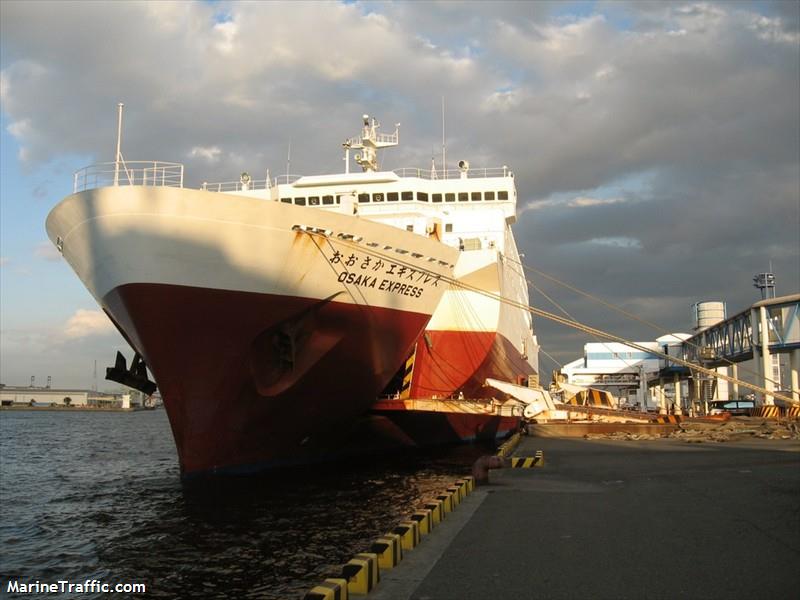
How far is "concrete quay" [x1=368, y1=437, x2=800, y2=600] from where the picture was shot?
5254 millimetres

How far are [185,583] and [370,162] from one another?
19558mm

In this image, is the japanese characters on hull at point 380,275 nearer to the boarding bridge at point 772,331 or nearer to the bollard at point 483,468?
the bollard at point 483,468

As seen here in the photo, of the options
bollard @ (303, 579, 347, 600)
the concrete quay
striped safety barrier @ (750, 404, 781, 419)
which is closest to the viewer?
bollard @ (303, 579, 347, 600)

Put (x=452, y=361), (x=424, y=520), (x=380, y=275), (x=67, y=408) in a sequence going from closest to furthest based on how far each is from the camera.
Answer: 1. (x=424, y=520)
2. (x=380, y=275)
3. (x=452, y=361)
4. (x=67, y=408)

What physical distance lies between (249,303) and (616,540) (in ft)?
26.3

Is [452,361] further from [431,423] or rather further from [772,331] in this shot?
[772,331]

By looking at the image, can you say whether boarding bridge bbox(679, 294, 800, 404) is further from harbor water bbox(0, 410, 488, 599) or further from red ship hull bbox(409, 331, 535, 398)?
harbor water bbox(0, 410, 488, 599)

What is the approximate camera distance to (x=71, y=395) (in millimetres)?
117500

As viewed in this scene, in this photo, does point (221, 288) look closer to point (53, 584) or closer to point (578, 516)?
point (53, 584)

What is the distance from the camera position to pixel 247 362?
1275cm

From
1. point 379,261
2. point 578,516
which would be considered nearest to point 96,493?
point 379,261

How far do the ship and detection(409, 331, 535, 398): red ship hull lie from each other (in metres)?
2.88

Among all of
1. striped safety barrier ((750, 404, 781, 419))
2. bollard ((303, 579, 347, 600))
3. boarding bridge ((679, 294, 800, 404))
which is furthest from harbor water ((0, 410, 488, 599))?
boarding bridge ((679, 294, 800, 404))

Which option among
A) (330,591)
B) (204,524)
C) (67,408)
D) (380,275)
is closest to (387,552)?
(330,591)
